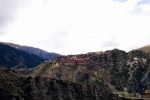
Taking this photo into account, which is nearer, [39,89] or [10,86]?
[10,86]

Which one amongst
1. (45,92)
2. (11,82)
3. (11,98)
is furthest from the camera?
(45,92)

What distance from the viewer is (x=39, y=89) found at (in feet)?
493

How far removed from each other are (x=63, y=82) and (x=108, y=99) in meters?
37.0

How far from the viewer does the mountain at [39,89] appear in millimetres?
136250

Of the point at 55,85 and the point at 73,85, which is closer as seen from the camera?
the point at 55,85

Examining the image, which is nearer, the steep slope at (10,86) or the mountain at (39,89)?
the steep slope at (10,86)

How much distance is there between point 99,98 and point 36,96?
47.4m

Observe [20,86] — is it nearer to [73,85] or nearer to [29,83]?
[29,83]

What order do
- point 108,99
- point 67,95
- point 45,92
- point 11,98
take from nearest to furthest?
point 11,98 → point 45,92 → point 67,95 → point 108,99

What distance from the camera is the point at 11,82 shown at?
142 metres

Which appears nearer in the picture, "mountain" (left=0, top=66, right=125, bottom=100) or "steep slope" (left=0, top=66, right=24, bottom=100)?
"steep slope" (left=0, top=66, right=24, bottom=100)

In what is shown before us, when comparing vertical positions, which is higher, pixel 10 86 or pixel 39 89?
pixel 10 86

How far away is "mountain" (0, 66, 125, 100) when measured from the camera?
447ft

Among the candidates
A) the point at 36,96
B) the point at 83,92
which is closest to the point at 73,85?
the point at 83,92
